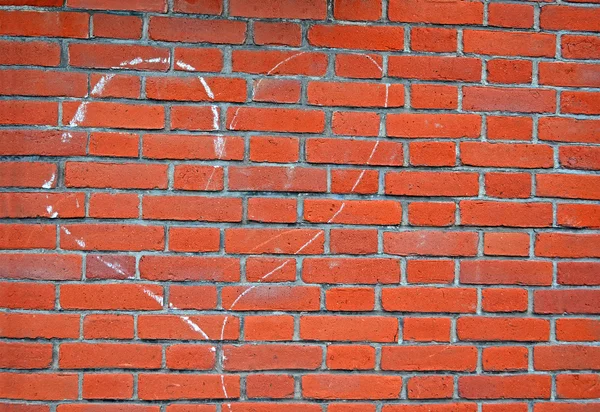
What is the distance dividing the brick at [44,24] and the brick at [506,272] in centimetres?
144

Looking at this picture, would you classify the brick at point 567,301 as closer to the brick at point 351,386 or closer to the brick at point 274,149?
the brick at point 351,386

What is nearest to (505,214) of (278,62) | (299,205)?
(299,205)

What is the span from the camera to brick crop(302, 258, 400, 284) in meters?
1.93

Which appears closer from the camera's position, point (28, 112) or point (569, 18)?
point (28, 112)

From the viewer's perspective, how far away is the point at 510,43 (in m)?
1.97

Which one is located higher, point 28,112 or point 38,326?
point 28,112

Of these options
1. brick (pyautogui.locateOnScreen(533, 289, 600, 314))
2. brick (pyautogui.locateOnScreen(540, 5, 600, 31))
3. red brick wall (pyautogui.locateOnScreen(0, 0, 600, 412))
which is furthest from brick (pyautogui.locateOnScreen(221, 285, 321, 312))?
brick (pyautogui.locateOnScreen(540, 5, 600, 31))

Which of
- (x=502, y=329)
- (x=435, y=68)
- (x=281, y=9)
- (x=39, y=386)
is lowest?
(x=39, y=386)

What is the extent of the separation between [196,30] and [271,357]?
1.07 meters

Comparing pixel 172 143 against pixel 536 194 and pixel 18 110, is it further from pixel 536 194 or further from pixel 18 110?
pixel 536 194

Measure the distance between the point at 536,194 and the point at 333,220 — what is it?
2.21 ft

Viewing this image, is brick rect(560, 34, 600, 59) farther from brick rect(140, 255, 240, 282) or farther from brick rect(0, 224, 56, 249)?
brick rect(0, 224, 56, 249)

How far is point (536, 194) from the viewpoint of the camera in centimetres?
197

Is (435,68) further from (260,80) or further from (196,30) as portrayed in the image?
(196,30)
